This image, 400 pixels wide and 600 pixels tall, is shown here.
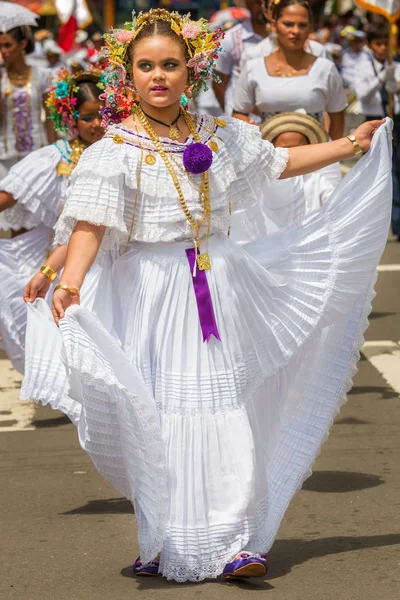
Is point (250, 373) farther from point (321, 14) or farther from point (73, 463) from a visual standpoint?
point (321, 14)

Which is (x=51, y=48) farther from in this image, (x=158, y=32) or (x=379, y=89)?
(x=158, y=32)

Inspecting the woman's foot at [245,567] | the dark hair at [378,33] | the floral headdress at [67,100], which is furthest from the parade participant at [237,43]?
the woman's foot at [245,567]

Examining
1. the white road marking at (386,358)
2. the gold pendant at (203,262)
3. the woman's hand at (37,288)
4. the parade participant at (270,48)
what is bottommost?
the white road marking at (386,358)

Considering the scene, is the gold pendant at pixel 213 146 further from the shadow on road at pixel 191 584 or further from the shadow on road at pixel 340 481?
the shadow on road at pixel 340 481

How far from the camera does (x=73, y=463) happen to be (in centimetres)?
721

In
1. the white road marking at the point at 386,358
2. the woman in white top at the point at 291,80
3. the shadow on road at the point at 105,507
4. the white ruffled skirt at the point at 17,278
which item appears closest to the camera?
the shadow on road at the point at 105,507

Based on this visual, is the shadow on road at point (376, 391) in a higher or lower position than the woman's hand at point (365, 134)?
lower

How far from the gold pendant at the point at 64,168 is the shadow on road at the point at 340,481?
225 centimetres

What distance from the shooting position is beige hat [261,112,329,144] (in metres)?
7.91

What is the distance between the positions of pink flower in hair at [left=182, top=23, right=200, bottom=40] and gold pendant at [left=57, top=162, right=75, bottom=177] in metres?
2.70

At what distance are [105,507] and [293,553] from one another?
1.11m

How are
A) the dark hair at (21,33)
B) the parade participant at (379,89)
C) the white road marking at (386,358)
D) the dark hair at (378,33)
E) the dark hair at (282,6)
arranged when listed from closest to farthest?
1. the white road marking at (386,358)
2. the dark hair at (282,6)
3. the dark hair at (21,33)
4. the parade participant at (379,89)
5. the dark hair at (378,33)

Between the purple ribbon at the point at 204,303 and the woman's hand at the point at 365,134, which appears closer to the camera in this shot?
the purple ribbon at the point at 204,303

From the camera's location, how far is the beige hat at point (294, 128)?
7.91 m
